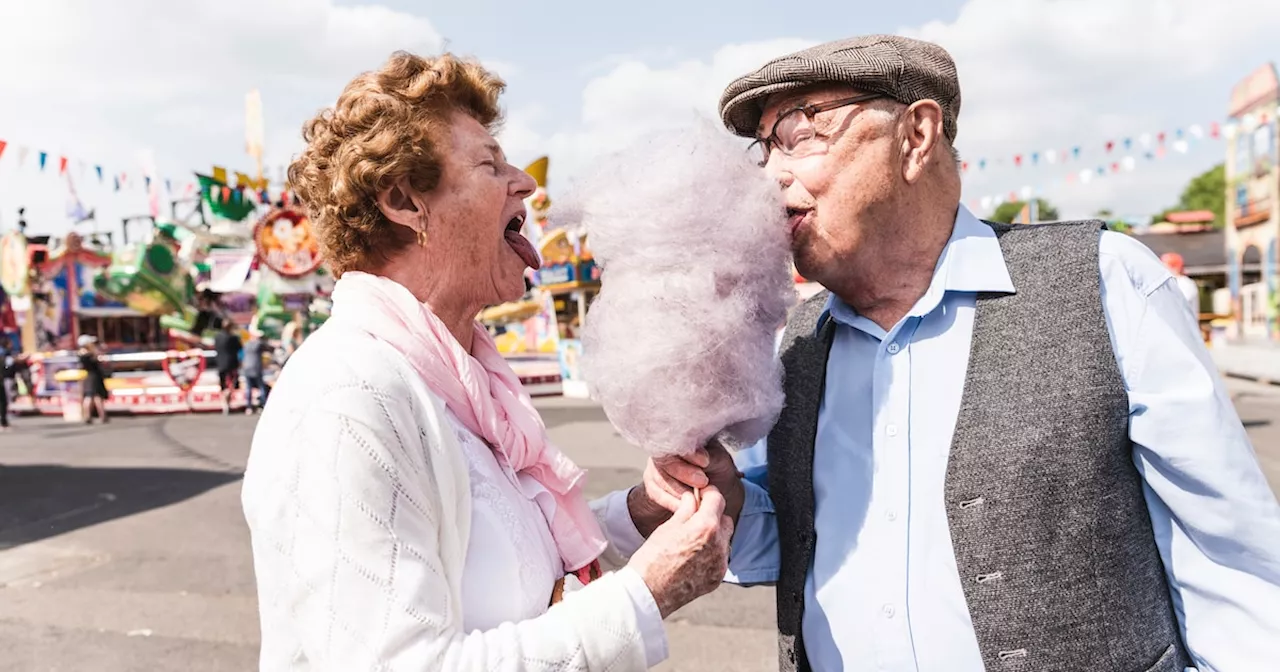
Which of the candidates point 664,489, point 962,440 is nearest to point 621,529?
point 664,489

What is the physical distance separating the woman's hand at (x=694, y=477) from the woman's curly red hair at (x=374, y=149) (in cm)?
65

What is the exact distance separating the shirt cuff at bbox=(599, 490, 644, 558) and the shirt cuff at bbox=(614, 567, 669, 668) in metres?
0.48

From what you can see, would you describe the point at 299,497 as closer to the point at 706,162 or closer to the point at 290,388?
the point at 290,388

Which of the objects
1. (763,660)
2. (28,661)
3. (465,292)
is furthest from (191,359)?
(465,292)

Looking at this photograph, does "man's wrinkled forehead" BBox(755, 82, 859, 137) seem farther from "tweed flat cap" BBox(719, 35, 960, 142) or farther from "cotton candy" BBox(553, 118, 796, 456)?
"cotton candy" BBox(553, 118, 796, 456)

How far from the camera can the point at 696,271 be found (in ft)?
4.71

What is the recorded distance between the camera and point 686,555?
4.64ft

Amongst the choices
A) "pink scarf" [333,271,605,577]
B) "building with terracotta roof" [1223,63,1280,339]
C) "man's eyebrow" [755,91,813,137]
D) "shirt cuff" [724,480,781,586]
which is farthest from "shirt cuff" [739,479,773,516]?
"building with terracotta roof" [1223,63,1280,339]

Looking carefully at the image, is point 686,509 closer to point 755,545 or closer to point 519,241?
point 755,545

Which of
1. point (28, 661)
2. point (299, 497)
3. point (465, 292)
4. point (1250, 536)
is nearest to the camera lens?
point (299, 497)

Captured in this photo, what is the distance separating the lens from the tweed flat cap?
1558 mm

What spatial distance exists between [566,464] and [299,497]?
53cm

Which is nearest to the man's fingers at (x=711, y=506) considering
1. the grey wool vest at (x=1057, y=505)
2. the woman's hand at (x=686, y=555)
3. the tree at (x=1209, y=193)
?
the woman's hand at (x=686, y=555)

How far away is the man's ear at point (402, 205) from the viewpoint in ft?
4.98
